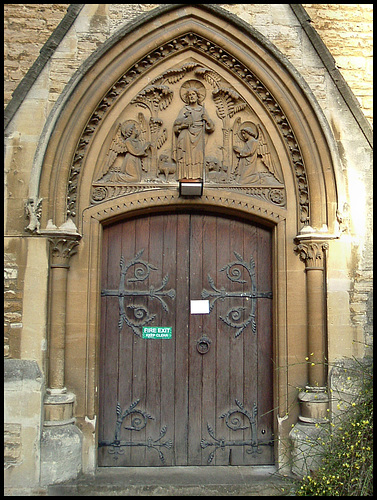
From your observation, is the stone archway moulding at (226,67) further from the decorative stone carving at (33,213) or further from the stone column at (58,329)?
the stone column at (58,329)

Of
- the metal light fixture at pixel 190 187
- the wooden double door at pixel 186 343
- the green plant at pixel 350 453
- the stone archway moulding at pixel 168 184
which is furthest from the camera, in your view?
the wooden double door at pixel 186 343

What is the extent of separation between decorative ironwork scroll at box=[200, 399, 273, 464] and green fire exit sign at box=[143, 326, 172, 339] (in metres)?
0.99

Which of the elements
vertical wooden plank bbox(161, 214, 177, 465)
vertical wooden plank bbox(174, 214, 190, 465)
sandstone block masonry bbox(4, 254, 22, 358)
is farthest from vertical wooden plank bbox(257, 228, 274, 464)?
sandstone block masonry bbox(4, 254, 22, 358)

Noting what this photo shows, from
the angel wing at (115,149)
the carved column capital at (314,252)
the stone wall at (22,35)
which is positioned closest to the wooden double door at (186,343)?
the carved column capital at (314,252)

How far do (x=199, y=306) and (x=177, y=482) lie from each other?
169 centimetres

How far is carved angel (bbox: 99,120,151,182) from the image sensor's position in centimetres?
492

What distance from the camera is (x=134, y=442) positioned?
479 centimetres

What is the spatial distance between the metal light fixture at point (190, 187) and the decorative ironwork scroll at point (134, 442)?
7.20 feet

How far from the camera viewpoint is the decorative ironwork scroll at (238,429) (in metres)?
4.80

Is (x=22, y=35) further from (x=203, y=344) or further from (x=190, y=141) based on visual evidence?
(x=203, y=344)

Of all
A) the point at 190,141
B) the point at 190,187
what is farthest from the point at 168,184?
the point at 190,141

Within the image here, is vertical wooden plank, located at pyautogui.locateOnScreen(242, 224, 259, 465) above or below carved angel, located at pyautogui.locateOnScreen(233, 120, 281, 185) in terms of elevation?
below

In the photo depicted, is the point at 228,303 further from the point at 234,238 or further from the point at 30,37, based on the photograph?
the point at 30,37

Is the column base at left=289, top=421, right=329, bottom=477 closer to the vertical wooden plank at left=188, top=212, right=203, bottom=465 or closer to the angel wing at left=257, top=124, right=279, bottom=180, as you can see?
the vertical wooden plank at left=188, top=212, right=203, bottom=465
